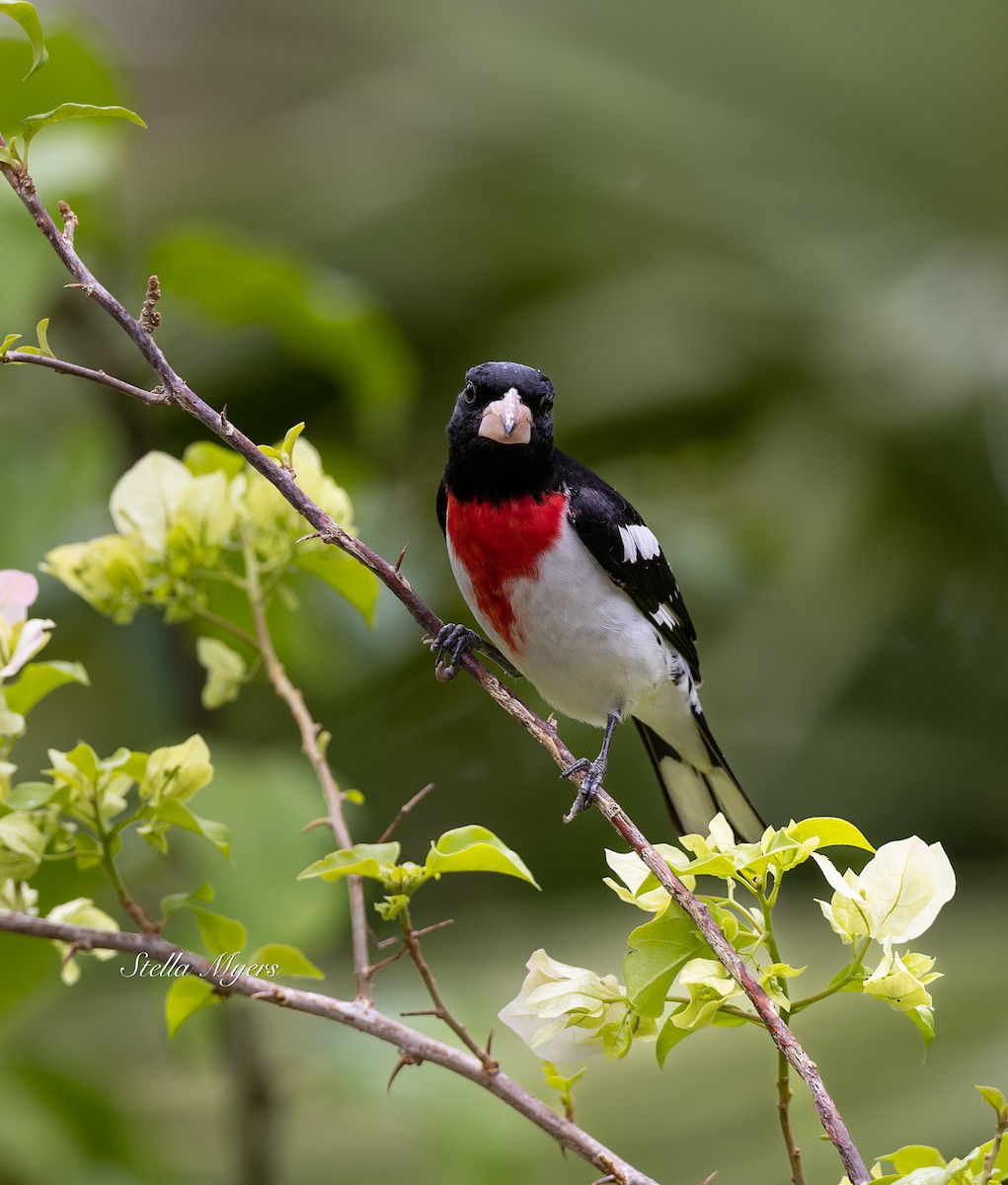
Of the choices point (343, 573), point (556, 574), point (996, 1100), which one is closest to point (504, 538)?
point (556, 574)

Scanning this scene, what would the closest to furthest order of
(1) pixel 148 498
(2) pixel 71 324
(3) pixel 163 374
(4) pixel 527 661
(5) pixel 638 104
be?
(3) pixel 163 374, (1) pixel 148 498, (4) pixel 527 661, (2) pixel 71 324, (5) pixel 638 104

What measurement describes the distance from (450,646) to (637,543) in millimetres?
358

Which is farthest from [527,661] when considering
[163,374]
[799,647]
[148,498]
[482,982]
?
[799,647]

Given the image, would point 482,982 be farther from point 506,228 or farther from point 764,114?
point 764,114

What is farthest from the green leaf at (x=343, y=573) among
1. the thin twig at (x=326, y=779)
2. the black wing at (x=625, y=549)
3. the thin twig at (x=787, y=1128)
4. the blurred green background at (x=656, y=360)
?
the blurred green background at (x=656, y=360)

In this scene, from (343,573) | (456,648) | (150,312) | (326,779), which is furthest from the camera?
(456,648)

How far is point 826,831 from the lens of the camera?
0.87 metres

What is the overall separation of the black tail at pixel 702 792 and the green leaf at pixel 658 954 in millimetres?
976

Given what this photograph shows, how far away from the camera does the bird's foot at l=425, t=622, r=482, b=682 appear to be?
1583mm

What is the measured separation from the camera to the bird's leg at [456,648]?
5.22ft

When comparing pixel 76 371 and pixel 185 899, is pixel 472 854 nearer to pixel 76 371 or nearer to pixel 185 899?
pixel 185 899

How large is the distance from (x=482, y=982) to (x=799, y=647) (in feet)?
4.29

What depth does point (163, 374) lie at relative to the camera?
97cm

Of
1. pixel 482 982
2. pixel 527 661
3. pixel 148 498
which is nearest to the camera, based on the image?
pixel 148 498
